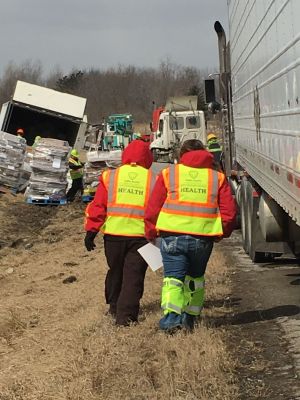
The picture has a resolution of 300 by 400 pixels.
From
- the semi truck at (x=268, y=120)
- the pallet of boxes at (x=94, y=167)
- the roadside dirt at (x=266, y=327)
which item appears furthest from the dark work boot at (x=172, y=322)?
the pallet of boxes at (x=94, y=167)

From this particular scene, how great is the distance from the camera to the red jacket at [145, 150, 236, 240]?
6375mm

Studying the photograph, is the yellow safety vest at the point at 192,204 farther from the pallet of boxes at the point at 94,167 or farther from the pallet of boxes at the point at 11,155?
the pallet of boxes at the point at 11,155

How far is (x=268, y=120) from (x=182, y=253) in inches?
63.3

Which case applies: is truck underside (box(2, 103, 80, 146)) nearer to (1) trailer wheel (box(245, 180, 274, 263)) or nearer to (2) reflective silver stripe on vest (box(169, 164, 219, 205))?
(1) trailer wheel (box(245, 180, 274, 263))

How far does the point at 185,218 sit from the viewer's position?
20.8 feet

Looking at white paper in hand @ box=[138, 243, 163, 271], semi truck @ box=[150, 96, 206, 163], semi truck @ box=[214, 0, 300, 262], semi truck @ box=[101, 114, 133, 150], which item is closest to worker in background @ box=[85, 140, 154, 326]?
white paper in hand @ box=[138, 243, 163, 271]

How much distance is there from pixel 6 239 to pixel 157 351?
38.3ft

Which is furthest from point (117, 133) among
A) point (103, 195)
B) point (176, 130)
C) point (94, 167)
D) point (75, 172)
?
point (103, 195)

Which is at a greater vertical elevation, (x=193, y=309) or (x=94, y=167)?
(x=94, y=167)

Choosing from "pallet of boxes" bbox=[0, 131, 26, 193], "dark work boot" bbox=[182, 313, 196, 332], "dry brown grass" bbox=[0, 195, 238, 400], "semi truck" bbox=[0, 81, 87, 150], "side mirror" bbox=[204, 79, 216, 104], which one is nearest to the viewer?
"dry brown grass" bbox=[0, 195, 238, 400]

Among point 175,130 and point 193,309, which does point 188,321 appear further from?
point 175,130

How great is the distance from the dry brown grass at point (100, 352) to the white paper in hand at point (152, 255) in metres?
0.62

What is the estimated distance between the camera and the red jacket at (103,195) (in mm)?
6996

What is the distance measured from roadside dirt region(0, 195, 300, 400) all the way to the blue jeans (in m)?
0.56
